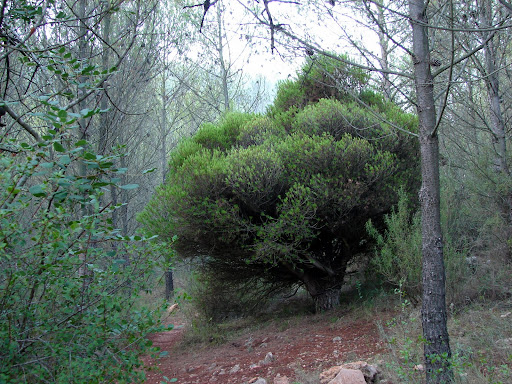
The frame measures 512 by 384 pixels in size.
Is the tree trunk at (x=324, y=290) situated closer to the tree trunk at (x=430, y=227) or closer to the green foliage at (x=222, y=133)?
the green foliage at (x=222, y=133)

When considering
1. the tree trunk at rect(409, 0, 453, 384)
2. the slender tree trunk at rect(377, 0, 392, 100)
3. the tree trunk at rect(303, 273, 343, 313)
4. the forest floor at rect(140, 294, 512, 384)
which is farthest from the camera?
the tree trunk at rect(303, 273, 343, 313)

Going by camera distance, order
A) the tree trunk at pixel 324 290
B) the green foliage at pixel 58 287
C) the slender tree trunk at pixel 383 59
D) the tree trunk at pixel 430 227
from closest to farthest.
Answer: the green foliage at pixel 58 287, the tree trunk at pixel 430 227, the slender tree trunk at pixel 383 59, the tree trunk at pixel 324 290

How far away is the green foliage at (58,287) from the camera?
1.82 m

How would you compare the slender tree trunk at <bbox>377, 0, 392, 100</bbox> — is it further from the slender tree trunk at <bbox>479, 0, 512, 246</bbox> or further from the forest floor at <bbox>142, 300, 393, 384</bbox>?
the forest floor at <bbox>142, 300, 393, 384</bbox>

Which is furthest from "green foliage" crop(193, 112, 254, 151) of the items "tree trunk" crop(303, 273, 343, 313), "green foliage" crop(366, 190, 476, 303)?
"green foliage" crop(366, 190, 476, 303)

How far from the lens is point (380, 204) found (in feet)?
22.7

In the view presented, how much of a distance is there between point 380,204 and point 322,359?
→ 288cm

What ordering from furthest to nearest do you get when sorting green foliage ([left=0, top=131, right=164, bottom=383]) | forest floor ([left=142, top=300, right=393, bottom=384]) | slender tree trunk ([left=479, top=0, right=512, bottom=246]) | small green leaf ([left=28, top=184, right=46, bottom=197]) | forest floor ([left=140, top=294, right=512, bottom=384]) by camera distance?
slender tree trunk ([left=479, top=0, right=512, bottom=246]) → forest floor ([left=142, top=300, right=393, bottom=384]) → forest floor ([left=140, top=294, right=512, bottom=384]) → green foliage ([left=0, top=131, right=164, bottom=383]) → small green leaf ([left=28, top=184, right=46, bottom=197])

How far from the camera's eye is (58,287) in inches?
81.4

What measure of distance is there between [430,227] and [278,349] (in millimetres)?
3690

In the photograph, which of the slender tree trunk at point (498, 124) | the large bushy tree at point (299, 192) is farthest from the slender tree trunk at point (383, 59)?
the slender tree trunk at point (498, 124)

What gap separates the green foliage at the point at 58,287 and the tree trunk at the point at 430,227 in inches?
82.7

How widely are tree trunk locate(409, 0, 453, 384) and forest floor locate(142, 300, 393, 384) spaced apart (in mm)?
1638

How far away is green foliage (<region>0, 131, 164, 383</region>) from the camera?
1.82m
